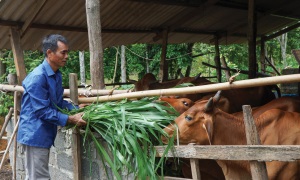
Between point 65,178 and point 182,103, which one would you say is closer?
point 182,103

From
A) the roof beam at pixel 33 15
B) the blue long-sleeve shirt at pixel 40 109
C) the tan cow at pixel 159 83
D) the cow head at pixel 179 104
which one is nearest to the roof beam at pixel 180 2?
the tan cow at pixel 159 83

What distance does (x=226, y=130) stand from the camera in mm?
3471

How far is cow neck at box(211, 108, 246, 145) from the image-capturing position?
3441mm

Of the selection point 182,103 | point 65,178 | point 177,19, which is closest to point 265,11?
point 177,19

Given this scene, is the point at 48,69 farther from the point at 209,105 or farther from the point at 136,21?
the point at 136,21

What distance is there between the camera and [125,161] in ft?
11.2

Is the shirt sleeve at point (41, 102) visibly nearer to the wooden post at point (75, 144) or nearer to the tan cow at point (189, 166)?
the wooden post at point (75, 144)

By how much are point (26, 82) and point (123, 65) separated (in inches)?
409

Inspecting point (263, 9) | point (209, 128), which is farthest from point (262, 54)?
point (209, 128)

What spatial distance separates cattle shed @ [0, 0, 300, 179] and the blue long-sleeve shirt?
524 mm

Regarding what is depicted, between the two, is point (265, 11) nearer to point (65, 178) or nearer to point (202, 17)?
point (202, 17)

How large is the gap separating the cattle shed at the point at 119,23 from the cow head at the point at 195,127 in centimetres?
29

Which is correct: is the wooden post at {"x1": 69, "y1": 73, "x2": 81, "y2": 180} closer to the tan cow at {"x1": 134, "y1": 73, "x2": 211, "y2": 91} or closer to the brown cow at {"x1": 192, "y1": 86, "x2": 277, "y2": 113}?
the brown cow at {"x1": 192, "y1": 86, "x2": 277, "y2": 113}

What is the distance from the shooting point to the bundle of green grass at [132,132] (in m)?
3.39
